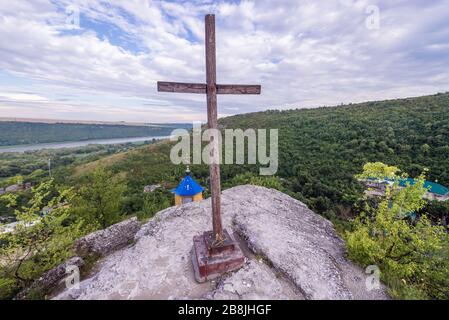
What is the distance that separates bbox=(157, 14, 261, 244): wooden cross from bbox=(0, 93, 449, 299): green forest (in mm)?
3782

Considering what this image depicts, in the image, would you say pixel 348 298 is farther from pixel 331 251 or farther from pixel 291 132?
pixel 291 132

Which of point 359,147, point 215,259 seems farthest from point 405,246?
point 359,147

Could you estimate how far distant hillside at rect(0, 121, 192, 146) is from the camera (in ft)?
343

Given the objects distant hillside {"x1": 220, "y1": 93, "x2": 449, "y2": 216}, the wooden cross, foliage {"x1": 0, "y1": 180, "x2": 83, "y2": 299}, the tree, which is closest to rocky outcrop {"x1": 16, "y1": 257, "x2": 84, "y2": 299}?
foliage {"x1": 0, "y1": 180, "x2": 83, "y2": 299}

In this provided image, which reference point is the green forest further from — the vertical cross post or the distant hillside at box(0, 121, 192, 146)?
the distant hillside at box(0, 121, 192, 146)

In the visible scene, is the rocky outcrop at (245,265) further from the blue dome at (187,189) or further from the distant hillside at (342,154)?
the distant hillside at (342,154)

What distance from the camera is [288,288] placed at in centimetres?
412

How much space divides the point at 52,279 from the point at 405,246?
914cm

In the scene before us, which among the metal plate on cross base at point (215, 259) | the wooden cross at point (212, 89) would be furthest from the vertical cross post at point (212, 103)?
the metal plate on cross base at point (215, 259)

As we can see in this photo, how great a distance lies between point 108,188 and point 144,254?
8.76m

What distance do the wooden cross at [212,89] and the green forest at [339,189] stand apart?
3782 millimetres

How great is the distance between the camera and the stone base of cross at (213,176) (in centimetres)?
370
